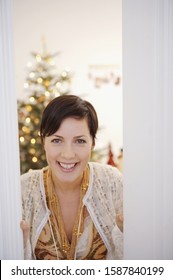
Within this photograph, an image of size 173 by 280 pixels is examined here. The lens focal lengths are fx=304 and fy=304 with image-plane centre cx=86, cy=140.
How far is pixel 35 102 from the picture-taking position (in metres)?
2.82

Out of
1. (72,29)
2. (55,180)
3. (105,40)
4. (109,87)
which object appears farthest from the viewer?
(109,87)

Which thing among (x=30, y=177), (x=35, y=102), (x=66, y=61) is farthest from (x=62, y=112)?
(x=66, y=61)

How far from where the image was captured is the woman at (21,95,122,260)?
159 cm

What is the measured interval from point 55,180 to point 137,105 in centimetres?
84

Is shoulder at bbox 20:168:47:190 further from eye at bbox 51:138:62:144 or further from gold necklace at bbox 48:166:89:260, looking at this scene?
eye at bbox 51:138:62:144

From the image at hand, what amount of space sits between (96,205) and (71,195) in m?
0.16

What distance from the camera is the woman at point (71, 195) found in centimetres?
159

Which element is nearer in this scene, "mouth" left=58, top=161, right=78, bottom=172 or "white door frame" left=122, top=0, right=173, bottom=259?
"white door frame" left=122, top=0, right=173, bottom=259

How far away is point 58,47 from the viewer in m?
3.50

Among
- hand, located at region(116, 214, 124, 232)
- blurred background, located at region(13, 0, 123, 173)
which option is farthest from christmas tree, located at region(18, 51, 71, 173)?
hand, located at region(116, 214, 124, 232)

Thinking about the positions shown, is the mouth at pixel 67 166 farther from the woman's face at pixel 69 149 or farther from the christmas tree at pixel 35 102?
the christmas tree at pixel 35 102

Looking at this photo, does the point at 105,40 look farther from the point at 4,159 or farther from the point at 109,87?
the point at 4,159
